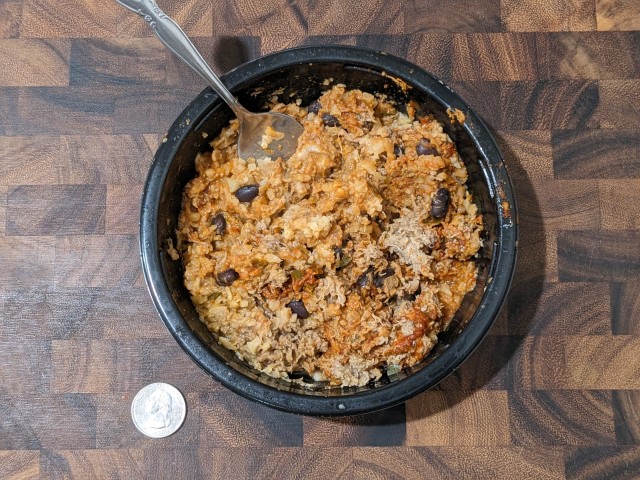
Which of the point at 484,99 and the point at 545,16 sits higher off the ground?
the point at 545,16

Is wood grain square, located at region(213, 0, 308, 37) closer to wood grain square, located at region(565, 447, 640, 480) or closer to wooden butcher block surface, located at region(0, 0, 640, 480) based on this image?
wooden butcher block surface, located at region(0, 0, 640, 480)

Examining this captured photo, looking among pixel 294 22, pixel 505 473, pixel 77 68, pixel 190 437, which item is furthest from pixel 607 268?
pixel 77 68

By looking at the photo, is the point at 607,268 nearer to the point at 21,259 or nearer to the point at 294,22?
the point at 294,22

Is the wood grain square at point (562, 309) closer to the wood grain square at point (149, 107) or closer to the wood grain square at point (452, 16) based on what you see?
the wood grain square at point (452, 16)

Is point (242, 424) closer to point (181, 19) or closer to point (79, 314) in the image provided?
point (79, 314)

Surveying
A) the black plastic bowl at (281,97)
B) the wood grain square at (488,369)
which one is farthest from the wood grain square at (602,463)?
the black plastic bowl at (281,97)

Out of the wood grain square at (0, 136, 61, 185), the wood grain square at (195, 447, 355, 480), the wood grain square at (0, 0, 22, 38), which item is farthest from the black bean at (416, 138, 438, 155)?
the wood grain square at (0, 0, 22, 38)

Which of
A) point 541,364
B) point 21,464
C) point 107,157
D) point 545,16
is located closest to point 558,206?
point 541,364
